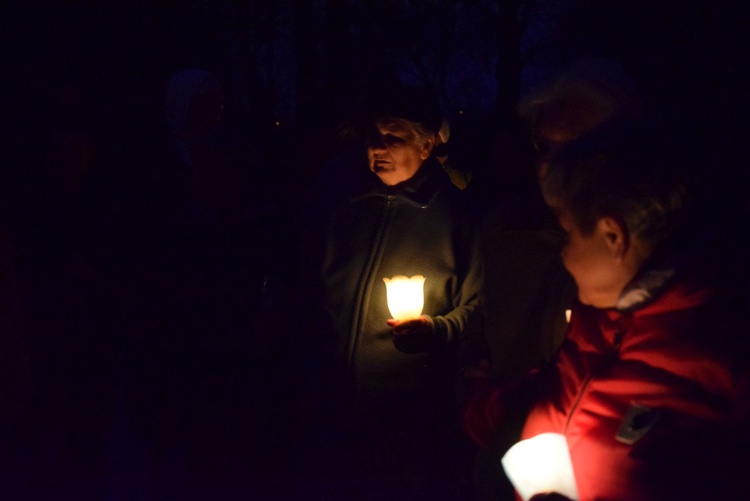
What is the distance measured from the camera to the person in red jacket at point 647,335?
4.43ft

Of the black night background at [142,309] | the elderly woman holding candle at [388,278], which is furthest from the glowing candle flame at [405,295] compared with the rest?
the black night background at [142,309]

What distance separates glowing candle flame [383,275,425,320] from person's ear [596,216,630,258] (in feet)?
3.75

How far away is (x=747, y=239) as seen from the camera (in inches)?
58.1

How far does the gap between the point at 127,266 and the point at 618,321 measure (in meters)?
2.23

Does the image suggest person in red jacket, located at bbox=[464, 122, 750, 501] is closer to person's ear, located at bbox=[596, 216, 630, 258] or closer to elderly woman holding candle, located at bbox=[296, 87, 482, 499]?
person's ear, located at bbox=[596, 216, 630, 258]

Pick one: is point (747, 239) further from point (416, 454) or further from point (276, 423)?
point (276, 423)

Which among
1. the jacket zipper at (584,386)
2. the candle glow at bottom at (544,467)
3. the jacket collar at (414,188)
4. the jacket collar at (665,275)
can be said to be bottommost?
the candle glow at bottom at (544,467)

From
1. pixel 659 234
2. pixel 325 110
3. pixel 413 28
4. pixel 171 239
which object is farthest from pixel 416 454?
pixel 413 28

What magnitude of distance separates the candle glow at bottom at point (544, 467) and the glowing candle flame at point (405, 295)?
3.71ft

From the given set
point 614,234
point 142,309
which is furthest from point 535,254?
point 142,309

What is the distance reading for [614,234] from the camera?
4.87ft

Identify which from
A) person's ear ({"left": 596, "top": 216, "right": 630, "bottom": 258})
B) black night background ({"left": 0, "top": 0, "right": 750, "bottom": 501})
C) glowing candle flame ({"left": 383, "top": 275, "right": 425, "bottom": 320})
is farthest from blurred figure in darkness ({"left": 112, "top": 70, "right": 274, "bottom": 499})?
person's ear ({"left": 596, "top": 216, "right": 630, "bottom": 258})

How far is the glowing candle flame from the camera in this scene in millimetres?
2584

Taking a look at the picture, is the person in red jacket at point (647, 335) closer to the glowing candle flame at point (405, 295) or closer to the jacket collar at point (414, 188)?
the glowing candle flame at point (405, 295)
